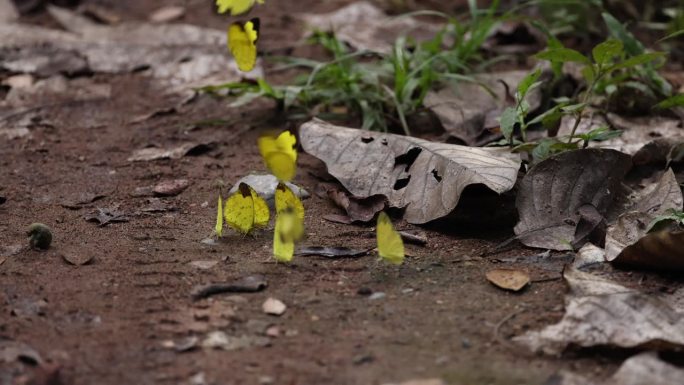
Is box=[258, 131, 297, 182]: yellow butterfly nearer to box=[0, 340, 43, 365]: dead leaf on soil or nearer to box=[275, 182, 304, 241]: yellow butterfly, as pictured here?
box=[275, 182, 304, 241]: yellow butterfly

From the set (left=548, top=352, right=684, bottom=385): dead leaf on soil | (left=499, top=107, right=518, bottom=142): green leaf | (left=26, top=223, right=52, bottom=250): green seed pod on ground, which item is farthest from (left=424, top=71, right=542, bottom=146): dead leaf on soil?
(left=26, top=223, right=52, bottom=250): green seed pod on ground

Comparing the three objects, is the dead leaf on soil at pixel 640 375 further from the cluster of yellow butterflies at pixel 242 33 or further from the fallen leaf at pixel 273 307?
the cluster of yellow butterflies at pixel 242 33

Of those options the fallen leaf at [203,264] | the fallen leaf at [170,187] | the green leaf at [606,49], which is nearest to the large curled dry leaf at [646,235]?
the green leaf at [606,49]

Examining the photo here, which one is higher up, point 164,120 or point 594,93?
point 594,93

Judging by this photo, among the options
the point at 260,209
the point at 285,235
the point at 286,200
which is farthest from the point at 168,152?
the point at 285,235

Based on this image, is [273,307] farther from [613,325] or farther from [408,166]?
[408,166]

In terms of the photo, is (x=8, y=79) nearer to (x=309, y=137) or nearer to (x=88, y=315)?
(x=309, y=137)

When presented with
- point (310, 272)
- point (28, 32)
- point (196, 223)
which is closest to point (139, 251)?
point (196, 223)
